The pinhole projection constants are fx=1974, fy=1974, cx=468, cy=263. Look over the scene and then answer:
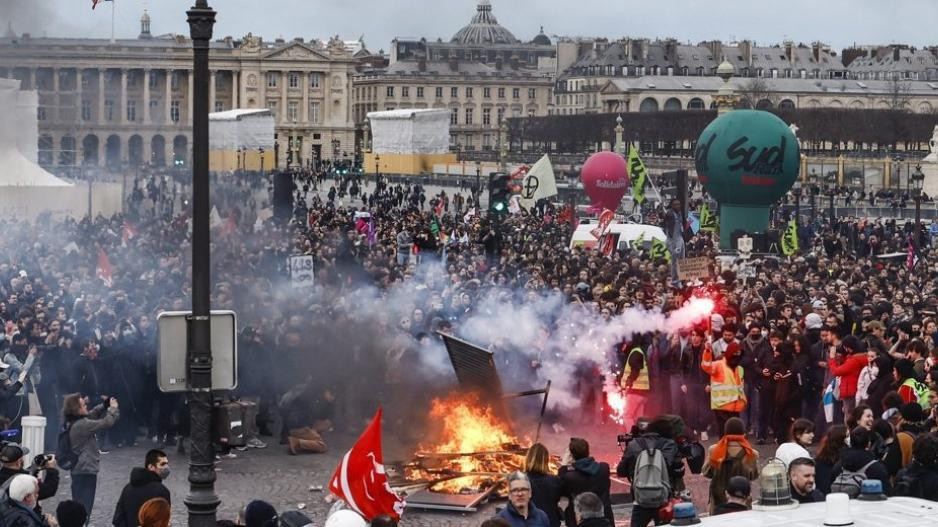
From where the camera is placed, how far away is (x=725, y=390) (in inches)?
674

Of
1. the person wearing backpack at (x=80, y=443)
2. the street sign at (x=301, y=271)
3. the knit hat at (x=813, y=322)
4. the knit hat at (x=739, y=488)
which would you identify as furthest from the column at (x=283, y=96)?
the knit hat at (x=739, y=488)

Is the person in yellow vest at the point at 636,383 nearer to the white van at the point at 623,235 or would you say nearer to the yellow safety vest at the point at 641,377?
the yellow safety vest at the point at 641,377

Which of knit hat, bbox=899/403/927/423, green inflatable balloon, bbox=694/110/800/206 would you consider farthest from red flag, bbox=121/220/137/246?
knit hat, bbox=899/403/927/423

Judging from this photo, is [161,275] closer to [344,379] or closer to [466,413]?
[344,379]

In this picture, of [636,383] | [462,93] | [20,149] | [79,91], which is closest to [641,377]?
[636,383]

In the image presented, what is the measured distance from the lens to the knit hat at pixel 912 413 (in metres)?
12.8

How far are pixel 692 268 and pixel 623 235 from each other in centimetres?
1259

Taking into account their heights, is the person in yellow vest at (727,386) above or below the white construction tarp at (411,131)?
below

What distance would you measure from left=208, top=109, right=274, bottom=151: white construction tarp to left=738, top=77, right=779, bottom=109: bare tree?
54903 millimetres

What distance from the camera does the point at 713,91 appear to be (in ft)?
475

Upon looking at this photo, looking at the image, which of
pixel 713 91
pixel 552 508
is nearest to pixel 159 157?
pixel 552 508

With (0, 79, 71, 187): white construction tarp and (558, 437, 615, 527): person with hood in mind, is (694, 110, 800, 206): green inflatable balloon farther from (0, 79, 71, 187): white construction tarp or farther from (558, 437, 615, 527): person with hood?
(558, 437, 615, 527): person with hood

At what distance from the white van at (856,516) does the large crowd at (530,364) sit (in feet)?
7.28

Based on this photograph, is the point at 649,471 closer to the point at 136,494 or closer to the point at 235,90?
the point at 136,494
